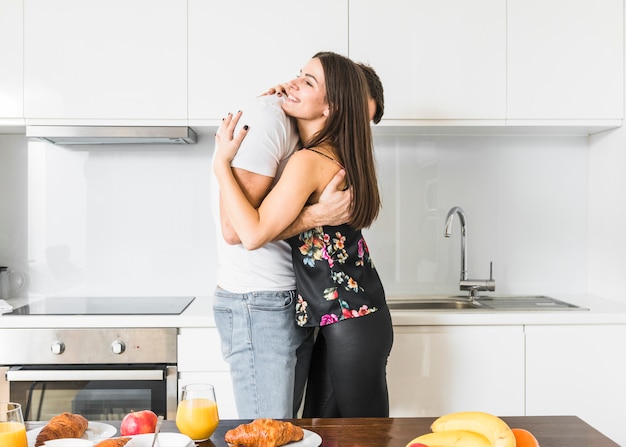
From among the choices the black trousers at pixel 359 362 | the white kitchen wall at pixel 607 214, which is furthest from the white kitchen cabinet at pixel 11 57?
the white kitchen wall at pixel 607 214

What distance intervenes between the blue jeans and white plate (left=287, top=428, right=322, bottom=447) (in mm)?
615

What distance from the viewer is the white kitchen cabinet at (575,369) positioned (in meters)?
2.34

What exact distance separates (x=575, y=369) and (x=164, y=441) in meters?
1.79

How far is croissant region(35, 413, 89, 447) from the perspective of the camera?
3.36ft

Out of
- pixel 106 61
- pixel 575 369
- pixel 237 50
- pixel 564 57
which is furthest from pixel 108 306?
pixel 564 57

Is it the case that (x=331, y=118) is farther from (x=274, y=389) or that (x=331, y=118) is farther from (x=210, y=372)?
(x=210, y=372)

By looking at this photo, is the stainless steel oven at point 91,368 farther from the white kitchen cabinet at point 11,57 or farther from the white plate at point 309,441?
the white plate at point 309,441

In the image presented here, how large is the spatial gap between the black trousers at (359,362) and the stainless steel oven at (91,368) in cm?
77

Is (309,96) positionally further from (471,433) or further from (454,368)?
(454,368)

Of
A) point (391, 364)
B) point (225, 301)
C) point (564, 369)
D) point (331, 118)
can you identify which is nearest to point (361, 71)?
point (331, 118)

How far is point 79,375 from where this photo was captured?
7.36 ft

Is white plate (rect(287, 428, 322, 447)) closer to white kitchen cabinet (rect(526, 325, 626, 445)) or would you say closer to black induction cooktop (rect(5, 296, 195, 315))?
black induction cooktop (rect(5, 296, 195, 315))

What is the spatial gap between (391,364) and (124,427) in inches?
54.0

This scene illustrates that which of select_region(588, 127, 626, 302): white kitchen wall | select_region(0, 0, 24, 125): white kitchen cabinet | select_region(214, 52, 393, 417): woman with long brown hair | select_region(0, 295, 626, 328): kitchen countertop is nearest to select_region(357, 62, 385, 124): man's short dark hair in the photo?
select_region(214, 52, 393, 417): woman with long brown hair
